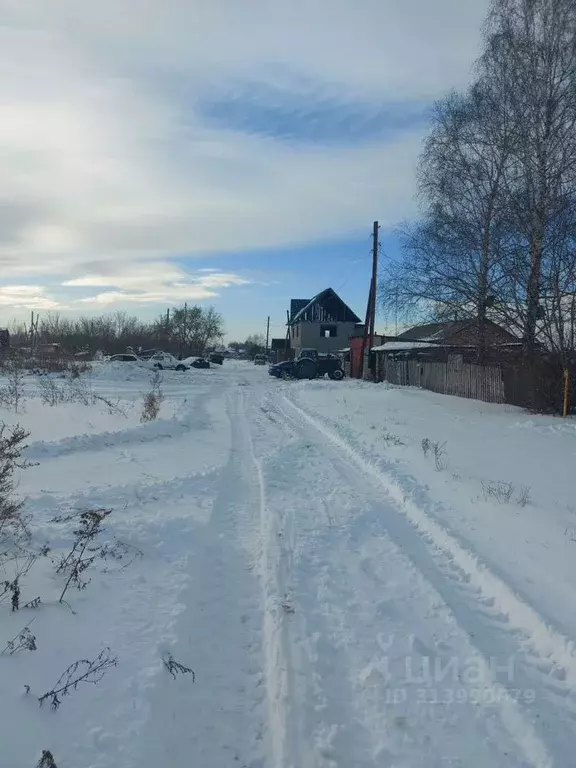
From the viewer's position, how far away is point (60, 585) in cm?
446

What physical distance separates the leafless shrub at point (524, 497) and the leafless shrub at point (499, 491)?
0.11 meters

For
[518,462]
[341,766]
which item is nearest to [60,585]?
[341,766]

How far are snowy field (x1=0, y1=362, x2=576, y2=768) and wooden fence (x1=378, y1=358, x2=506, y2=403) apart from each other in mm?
10795

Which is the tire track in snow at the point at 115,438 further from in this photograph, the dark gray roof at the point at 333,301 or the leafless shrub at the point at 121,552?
the dark gray roof at the point at 333,301

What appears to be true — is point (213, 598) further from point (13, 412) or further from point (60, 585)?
point (13, 412)

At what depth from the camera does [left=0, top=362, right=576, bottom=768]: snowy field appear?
9.41ft

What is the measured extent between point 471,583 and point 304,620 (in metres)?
1.60

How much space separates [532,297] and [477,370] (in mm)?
4615

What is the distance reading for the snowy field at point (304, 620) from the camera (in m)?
2.87

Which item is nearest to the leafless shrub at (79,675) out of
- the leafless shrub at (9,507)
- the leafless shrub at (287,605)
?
the leafless shrub at (287,605)

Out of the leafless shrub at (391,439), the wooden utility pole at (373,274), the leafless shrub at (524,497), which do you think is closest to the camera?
the leafless shrub at (524,497)

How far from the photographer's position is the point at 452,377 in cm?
2320

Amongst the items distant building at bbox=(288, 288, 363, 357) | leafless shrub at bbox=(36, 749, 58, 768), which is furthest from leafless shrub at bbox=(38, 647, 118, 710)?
distant building at bbox=(288, 288, 363, 357)

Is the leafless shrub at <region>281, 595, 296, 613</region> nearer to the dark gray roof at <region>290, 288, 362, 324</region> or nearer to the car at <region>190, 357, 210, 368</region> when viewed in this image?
the car at <region>190, 357, 210, 368</region>
